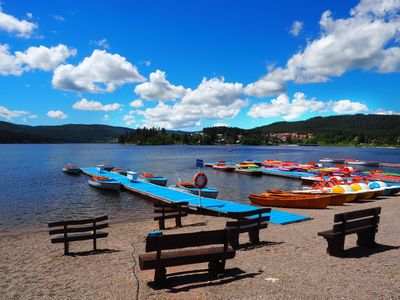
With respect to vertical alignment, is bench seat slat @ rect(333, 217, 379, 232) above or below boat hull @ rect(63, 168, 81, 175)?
above

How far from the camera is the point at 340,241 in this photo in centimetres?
893

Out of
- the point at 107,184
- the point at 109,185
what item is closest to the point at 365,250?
the point at 109,185

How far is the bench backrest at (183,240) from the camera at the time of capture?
6711mm

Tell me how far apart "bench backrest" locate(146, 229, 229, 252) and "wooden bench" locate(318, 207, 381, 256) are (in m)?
3.23

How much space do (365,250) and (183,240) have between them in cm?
568

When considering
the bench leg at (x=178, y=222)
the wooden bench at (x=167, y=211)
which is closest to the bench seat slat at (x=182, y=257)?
the wooden bench at (x=167, y=211)

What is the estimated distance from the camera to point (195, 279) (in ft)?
24.4

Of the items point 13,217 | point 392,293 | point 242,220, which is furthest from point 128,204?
point 392,293

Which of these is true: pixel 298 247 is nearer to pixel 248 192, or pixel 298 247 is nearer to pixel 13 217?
pixel 13 217

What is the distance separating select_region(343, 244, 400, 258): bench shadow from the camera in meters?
9.04

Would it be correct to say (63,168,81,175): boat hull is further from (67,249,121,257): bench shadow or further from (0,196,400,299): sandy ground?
(67,249,121,257): bench shadow

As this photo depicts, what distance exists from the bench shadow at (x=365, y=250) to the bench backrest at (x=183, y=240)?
3889mm

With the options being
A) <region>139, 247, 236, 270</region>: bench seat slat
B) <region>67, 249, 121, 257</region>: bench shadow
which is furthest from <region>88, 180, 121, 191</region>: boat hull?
<region>139, 247, 236, 270</region>: bench seat slat

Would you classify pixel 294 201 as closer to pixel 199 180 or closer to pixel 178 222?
pixel 199 180
